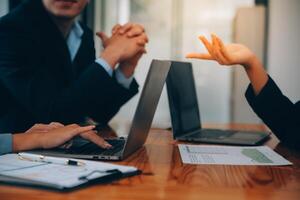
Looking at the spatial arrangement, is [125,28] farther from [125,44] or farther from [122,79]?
[122,79]

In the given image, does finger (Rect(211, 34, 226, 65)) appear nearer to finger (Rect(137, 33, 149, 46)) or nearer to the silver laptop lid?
the silver laptop lid

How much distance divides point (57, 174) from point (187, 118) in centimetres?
81

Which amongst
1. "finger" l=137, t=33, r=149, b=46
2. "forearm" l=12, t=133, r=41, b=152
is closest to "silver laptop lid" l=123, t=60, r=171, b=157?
"forearm" l=12, t=133, r=41, b=152

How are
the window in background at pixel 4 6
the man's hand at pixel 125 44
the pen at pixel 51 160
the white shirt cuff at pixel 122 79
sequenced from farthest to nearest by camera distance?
the window in background at pixel 4 6, the white shirt cuff at pixel 122 79, the man's hand at pixel 125 44, the pen at pixel 51 160

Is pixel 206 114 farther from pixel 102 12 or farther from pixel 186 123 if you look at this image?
pixel 186 123

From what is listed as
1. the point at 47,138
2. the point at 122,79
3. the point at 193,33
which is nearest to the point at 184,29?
the point at 193,33

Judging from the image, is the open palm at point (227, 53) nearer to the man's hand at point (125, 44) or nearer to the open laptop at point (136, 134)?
the open laptop at point (136, 134)

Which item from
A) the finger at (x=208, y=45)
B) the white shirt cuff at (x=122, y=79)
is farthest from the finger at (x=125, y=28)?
the finger at (x=208, y=45)

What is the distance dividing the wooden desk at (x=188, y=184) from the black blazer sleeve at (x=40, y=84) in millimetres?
460

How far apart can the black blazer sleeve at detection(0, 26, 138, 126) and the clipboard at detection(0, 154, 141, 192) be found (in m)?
0.55

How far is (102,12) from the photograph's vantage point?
14.9 ft

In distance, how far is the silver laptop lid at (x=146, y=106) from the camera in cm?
95

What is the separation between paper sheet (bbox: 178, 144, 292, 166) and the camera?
3.01 feet

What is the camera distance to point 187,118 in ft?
4.76
